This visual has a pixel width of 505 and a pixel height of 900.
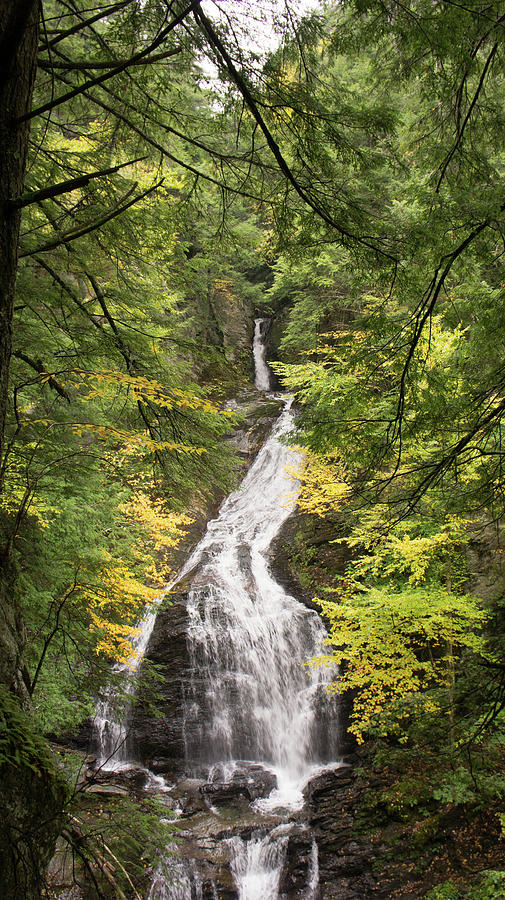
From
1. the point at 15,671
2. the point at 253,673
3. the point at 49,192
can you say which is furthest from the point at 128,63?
the point at 253,673

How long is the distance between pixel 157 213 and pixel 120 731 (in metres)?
9.21

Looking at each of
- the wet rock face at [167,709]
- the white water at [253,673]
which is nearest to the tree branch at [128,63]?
the white water at [253,673]

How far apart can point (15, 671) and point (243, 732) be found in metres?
8.64

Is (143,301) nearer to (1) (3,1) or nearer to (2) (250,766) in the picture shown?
(1) (3,1)

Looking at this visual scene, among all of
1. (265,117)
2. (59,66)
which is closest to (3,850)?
(59,66)

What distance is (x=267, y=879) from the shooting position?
632 cm

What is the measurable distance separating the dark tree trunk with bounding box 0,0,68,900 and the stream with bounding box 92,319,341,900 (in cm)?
390

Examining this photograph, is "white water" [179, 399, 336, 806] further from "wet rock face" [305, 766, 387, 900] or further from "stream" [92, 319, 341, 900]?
"wet rock face" [305, 766, 387, 900]

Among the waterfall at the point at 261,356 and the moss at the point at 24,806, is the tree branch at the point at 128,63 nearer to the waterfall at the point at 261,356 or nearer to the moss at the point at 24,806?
the moss at the point at 24,806

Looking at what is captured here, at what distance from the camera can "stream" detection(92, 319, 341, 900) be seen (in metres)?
6.41

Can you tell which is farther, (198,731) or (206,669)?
(206,669)

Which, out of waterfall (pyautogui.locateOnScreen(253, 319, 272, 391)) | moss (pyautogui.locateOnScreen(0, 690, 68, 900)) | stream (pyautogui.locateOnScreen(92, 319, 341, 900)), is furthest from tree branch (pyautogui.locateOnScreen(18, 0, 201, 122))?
waterfall (pyautogui.locateOnScreen(253, 319, 272, 391))

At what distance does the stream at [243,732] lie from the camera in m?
6.41

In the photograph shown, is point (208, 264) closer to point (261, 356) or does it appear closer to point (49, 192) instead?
point (49, 192)
